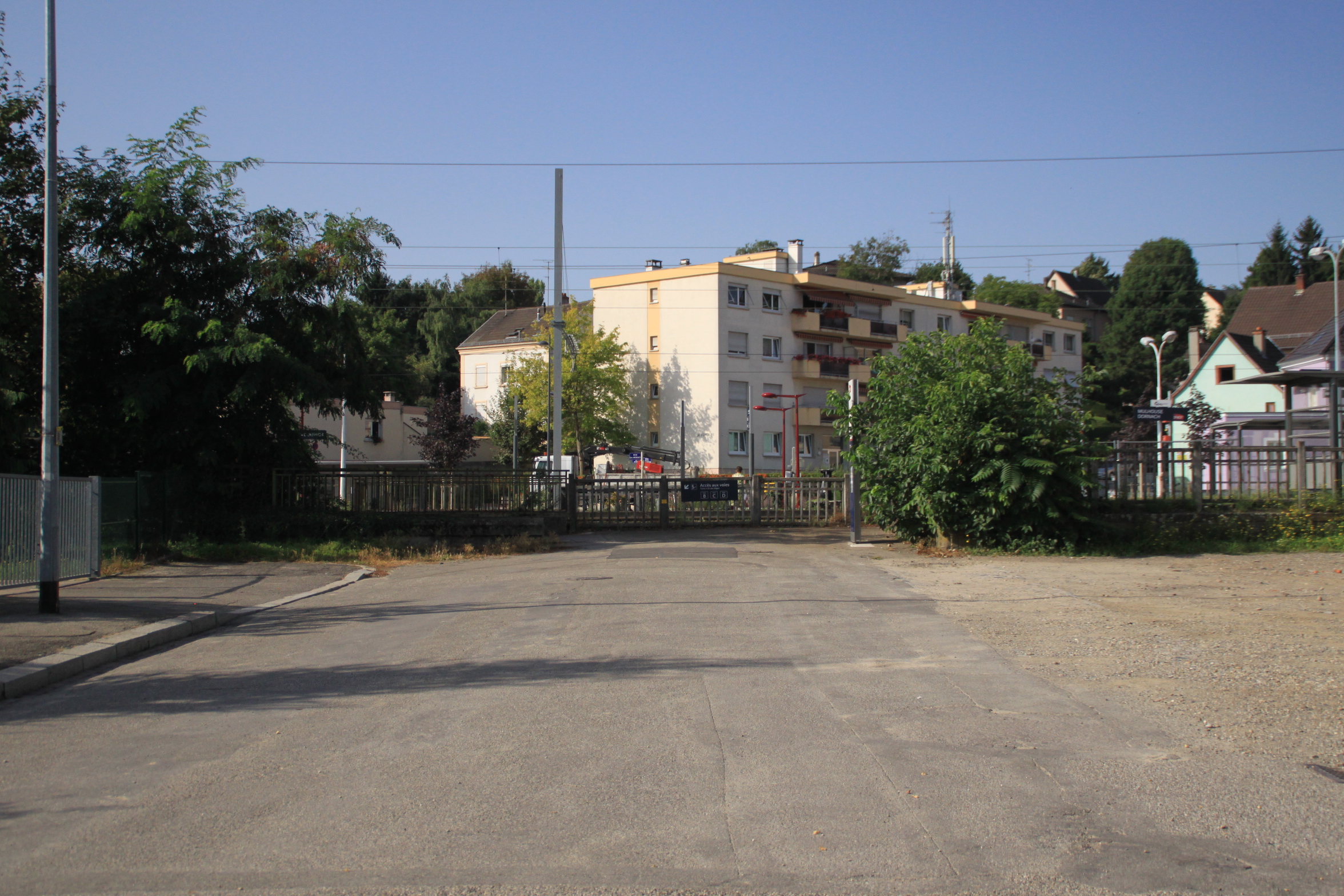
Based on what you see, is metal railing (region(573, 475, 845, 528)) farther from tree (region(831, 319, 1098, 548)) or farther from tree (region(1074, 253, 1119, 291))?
tree (region(1074, 253, 1119, 291))

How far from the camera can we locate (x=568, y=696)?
7363 millimetres

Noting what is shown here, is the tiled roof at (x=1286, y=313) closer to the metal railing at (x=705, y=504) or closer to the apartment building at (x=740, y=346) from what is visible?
the apartment building at (x=740, y=346)

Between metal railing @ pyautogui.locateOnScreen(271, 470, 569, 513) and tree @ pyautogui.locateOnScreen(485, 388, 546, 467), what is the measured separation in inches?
1366

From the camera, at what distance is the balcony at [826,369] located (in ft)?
183

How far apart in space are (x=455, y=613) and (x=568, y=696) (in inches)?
197

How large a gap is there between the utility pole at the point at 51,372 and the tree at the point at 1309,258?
3307 inches

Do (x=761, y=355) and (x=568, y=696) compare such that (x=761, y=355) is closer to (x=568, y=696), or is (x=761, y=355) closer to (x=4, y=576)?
(x=4, y=576)

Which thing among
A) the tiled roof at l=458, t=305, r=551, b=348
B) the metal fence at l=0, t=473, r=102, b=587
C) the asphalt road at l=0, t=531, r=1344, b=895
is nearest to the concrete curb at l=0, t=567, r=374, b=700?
the asphalt road at l=0, t=531, r=1344, b=895

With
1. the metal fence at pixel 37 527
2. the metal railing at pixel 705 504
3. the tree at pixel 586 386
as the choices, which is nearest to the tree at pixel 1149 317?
the tree at pixel 586 386

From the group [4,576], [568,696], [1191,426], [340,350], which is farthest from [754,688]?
[1191,426]

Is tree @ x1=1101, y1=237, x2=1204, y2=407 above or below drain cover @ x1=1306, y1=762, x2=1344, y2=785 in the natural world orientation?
above

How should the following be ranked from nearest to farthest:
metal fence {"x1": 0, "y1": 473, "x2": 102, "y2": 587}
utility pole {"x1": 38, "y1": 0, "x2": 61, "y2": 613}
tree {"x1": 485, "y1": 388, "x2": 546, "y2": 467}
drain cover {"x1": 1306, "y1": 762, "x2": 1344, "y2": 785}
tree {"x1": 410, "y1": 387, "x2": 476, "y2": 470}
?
1. drain cover {"x1": 1306, "y1": 762, "x2": 1344, "y2": 785}
2. utility pole {"x1": 38, "y1": 0, "x2": 61, "y2": 613}
3. metal fence {"x1": 0, "y1": 473, "x2": 102, "y2": 587}
4. tree {"x1": 410, "y1": 387, "x2": 476, "y2": 470}
5. tree {"x1": 485, "y1": 388, "x2": 546, "y2": 467}

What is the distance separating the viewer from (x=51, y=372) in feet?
39.2

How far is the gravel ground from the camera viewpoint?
255 inches
